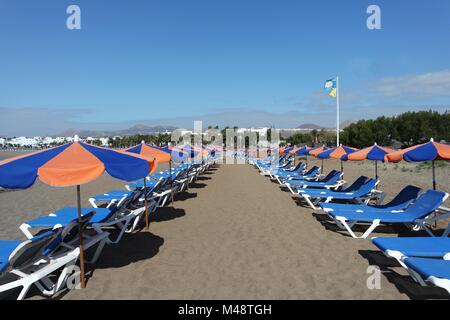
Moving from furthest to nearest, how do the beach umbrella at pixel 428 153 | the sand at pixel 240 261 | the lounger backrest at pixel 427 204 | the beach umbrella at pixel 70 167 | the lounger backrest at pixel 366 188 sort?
1. the lounger backrest at pixel 366 188
2. the lounger backrest at pixel 427 204
3. the beach umbrella at pixel 428 153
4. the sand at pixel 240 261
5. the beach umbrella at pixel 70 167

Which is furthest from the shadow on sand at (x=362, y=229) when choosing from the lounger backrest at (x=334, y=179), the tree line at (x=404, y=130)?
the tree line at (x=404, y=130)

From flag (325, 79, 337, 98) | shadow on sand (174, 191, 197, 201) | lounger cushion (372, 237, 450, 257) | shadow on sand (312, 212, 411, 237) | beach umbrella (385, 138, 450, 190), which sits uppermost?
flag (325, 79, 337, 98)

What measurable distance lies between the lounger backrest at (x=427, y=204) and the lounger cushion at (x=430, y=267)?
2310 millimetres

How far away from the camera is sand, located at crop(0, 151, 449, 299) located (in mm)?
3730

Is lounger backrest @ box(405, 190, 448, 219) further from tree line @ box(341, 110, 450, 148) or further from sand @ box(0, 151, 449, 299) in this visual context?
tree line @ box(341, 110, 450, 148)

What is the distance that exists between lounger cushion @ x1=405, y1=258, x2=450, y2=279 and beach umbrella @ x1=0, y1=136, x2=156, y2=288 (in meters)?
2.87

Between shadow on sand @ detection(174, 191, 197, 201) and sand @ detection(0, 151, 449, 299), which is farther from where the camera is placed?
shadow on sand @ detection(174, 191, 197, 201)

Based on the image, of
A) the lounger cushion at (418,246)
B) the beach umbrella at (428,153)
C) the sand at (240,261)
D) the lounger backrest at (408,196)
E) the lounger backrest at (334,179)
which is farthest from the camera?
the lounger backrest at (334,179)

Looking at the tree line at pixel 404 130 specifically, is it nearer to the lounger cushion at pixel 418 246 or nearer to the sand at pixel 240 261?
the sand at pixel 240 261

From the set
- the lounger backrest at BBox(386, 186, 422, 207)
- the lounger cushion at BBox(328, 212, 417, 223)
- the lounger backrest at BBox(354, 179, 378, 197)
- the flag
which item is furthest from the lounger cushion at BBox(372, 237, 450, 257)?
the flag

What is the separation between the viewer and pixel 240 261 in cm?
469

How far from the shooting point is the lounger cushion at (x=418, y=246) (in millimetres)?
3967

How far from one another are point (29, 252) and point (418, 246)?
4.20 metres
